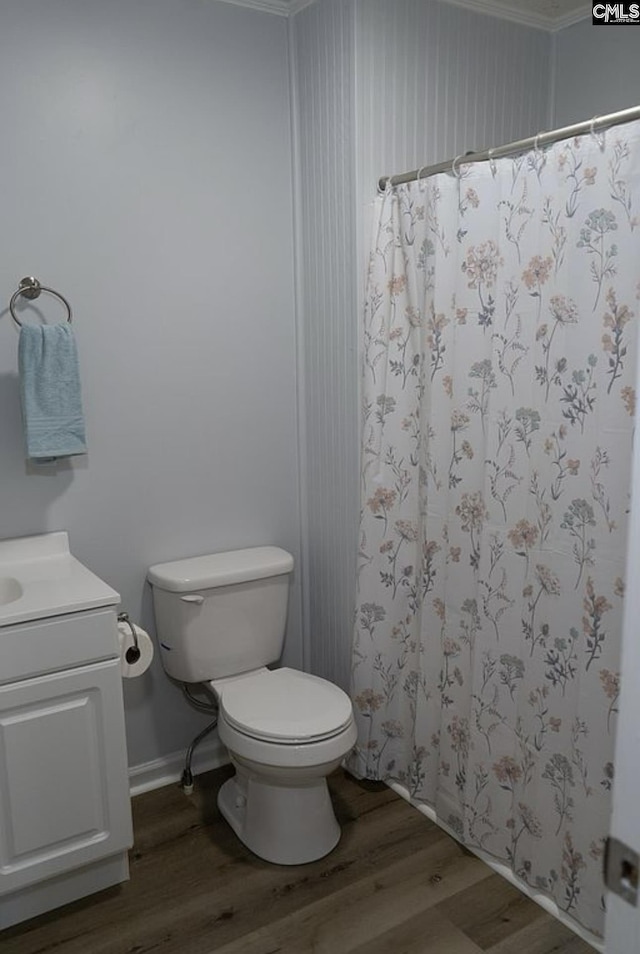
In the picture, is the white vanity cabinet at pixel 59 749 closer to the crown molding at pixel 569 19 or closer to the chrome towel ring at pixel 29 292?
the chrome towel ring at pixel 29 292

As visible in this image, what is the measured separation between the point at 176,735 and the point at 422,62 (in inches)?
88.0

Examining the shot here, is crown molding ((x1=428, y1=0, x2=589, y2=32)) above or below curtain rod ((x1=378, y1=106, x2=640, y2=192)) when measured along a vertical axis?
above

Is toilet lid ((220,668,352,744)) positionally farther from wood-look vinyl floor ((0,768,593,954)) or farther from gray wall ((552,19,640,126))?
gray wall ((552,19,640,126))

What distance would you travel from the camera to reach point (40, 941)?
75.8 inches

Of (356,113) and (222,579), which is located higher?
(356,113)

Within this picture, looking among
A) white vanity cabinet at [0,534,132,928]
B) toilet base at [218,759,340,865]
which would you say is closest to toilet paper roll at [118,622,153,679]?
white vanity cabinet at [0,534,132,928]

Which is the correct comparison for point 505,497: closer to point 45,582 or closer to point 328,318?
point 328,318

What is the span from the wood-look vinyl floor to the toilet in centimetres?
9

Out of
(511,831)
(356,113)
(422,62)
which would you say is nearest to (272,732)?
(511,831)

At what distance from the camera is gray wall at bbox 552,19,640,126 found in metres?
2.35

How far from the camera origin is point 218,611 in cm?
241

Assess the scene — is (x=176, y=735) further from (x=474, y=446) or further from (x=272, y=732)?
(x=474, y=446)

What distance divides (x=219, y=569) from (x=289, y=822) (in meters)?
0.75

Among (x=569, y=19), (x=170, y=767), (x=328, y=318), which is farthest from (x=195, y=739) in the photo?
(x=569, y=19)
